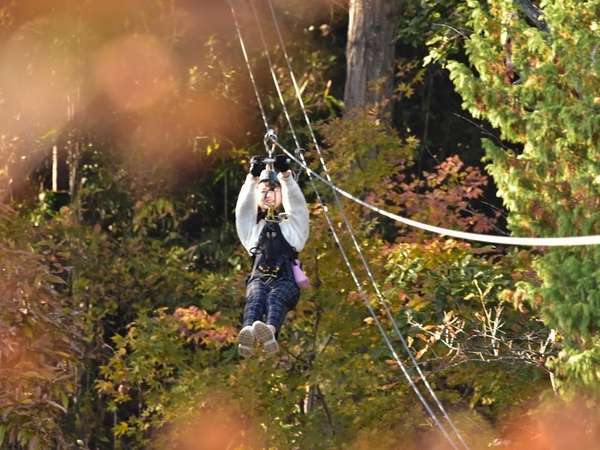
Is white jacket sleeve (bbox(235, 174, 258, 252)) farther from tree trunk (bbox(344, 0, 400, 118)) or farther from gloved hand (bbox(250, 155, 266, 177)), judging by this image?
tree trunk (bbox(344, 0, 400, 118))

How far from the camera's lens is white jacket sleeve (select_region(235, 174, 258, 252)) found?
12070 millimetres

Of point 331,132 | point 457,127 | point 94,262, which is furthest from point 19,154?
point 331,132

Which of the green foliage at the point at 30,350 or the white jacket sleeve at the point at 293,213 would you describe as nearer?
the green foliage at the point at 30,350

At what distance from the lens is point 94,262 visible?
1967 centimetres

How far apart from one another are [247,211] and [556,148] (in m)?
2.18

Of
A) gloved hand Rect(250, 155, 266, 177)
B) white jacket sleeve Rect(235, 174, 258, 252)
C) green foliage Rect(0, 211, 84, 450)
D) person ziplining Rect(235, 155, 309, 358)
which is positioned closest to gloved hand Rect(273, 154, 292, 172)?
person ziplining Rect(235, 155, 309, 358)

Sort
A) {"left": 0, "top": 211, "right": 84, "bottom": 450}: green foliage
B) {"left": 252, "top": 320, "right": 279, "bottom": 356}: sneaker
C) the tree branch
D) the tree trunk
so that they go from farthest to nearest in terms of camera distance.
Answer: the tree trunk, the tree branch, {"left": 0, "top": 211, "right": 84, "bottom": 450}: green foliage, {"left": 252, "top": 320, "right": 279, "bottom": 356}: sneaker

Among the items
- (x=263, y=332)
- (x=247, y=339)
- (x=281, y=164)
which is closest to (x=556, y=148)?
(x=281, y=164)

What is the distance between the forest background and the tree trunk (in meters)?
0.02

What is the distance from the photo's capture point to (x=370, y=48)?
18859 millimetres

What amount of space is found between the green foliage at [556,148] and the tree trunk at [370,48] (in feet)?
21.1

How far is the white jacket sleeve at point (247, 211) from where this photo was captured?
12.1 m

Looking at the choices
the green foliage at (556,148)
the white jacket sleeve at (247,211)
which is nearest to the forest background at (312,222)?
the green foliage at (556,148)

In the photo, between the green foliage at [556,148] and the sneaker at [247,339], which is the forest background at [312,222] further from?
the sneaker at [247,339]
